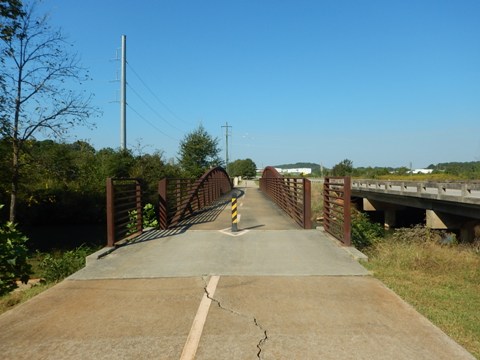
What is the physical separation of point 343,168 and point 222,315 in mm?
92418

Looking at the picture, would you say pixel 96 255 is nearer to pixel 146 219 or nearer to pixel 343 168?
pixel 146 219

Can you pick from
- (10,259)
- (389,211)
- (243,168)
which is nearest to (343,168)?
(243,168)

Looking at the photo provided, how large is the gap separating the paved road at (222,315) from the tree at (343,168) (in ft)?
277

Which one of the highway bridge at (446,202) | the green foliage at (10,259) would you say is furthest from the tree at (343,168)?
the green foliage at (10,259)

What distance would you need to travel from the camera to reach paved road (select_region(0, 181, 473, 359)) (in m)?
3.83

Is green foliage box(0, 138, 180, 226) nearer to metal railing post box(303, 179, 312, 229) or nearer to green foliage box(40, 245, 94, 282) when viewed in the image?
green foliage box(40, 245, 94, 282)

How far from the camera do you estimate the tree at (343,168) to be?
9050 centimetres

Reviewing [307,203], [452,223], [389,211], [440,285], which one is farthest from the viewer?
[389,211]

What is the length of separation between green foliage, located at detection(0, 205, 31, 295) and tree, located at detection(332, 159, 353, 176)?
85.6 m

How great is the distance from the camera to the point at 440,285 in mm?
6086

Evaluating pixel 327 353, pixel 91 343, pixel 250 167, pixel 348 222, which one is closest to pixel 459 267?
pixel 348 222

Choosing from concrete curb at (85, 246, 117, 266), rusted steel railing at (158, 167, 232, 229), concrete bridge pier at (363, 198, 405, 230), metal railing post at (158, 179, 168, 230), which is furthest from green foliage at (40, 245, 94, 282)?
concrete bridge pier at (363, 198, 405, 230)

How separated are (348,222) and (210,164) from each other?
40.5m

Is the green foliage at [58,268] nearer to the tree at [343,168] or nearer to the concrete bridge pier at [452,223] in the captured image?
the concrete bridge pier at [452,223]
